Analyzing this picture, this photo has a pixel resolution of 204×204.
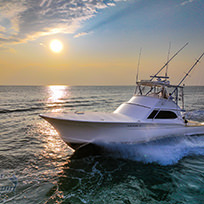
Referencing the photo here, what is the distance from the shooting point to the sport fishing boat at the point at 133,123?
7568 mm

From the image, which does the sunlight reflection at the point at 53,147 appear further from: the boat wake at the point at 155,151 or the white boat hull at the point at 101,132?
the boat wake at the point at 155,151

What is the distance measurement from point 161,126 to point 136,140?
5.49ft

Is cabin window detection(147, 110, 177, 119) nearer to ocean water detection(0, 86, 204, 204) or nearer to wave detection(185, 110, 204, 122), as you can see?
ocean water detection(0, 86, 204, 204)

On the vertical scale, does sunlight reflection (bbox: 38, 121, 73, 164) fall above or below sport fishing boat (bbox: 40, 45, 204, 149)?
below

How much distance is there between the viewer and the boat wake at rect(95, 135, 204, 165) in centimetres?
815

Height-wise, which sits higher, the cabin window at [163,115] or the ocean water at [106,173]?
the cabin window at [163,115]

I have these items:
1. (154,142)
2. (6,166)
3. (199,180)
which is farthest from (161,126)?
(6,166)

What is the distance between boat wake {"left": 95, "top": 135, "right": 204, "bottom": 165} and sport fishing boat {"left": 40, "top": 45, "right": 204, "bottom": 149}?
0.28 m

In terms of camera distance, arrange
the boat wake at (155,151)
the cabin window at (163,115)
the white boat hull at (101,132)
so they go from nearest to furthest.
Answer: the white boat hull at (101,132) → the boat wake at (155,151) → the cabin window at (163,115)

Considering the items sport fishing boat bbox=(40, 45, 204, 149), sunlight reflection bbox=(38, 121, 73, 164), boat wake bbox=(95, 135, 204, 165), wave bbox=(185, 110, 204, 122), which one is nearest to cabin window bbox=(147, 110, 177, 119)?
sport fishing boat bbox=(40, 45, 204, 149)

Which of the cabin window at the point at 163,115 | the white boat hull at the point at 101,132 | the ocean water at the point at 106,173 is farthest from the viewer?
the cabin window at the point at 163,115

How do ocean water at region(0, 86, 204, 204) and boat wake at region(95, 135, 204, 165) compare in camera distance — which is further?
boat wake at region(95, 135, 204, 165)

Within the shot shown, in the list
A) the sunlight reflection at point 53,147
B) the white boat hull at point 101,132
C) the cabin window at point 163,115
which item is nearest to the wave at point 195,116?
the cabin window at point 163,115

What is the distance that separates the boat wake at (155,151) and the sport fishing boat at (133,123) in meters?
0.28
